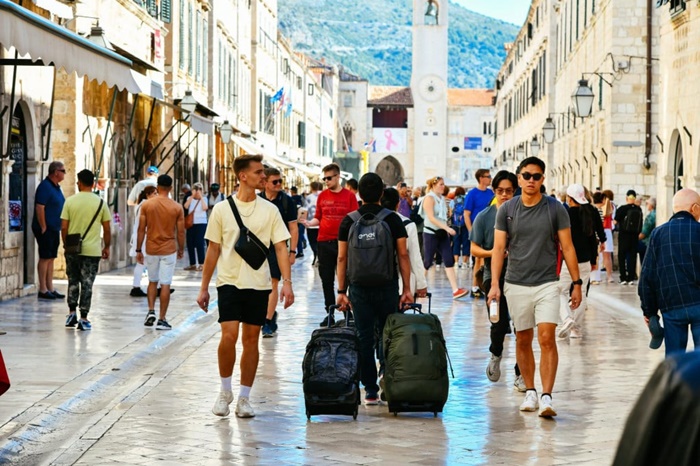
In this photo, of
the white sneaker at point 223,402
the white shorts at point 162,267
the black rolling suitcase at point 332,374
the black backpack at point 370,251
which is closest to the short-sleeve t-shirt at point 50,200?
the white shorts at point 162,267

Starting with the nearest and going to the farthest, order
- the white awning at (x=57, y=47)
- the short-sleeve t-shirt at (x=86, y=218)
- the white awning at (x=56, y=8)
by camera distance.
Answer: the white awning at (x=57, y=47), the short-sleeve t-shirt at (x=86, y=218), the white awning at (x=56, y=8)

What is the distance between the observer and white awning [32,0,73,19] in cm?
1712

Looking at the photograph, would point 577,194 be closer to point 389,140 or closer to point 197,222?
point 197,222

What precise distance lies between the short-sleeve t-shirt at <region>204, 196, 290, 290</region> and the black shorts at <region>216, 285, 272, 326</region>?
4 cm

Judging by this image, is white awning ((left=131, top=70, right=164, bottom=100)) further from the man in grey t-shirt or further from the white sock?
the man in grey t-shirt

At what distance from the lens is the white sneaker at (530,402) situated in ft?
27.5

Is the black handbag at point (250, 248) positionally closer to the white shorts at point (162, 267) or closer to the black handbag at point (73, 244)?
the white shorts at point (162, 267)

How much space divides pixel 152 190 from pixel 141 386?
6.90 metres

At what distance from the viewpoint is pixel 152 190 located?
16219 mm

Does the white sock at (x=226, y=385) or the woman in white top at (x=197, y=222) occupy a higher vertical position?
the woman in white top at (x=197, y=222)

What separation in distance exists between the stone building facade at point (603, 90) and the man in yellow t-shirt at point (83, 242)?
52.8 feet

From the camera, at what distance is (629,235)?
22.2 m

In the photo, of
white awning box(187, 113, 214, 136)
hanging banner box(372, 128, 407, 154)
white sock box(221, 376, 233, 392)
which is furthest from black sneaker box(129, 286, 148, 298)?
hanging banner box(372, 128, 407, 154)

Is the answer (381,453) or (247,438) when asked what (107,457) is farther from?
(381,453)
